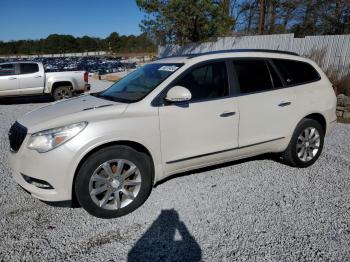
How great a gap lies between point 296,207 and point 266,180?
2.58 ft

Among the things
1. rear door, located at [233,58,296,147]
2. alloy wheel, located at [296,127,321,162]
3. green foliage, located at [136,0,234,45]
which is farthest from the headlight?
green foliage, located at [136,0,234,45]

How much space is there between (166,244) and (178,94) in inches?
61.6

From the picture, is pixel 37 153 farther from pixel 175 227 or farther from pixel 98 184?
pixel 175 227

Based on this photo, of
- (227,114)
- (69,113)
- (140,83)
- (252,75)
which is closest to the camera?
(69,113)

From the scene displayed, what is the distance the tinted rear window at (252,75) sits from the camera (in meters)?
4.10

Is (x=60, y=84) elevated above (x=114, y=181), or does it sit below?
below

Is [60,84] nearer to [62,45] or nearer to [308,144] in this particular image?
[308,144]

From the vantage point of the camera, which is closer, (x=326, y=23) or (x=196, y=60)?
(x=196, y=60)

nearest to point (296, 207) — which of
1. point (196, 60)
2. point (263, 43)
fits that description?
point (196, 60)

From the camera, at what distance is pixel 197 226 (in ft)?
10.7

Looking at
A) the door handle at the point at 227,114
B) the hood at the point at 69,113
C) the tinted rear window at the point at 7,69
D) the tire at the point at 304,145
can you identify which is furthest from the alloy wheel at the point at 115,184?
the tinted rear window at the point at 7,69

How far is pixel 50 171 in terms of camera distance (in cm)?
306

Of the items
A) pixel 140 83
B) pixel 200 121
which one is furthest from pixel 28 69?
pixel 200 121

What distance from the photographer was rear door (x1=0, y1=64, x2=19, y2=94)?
11.5 meters
